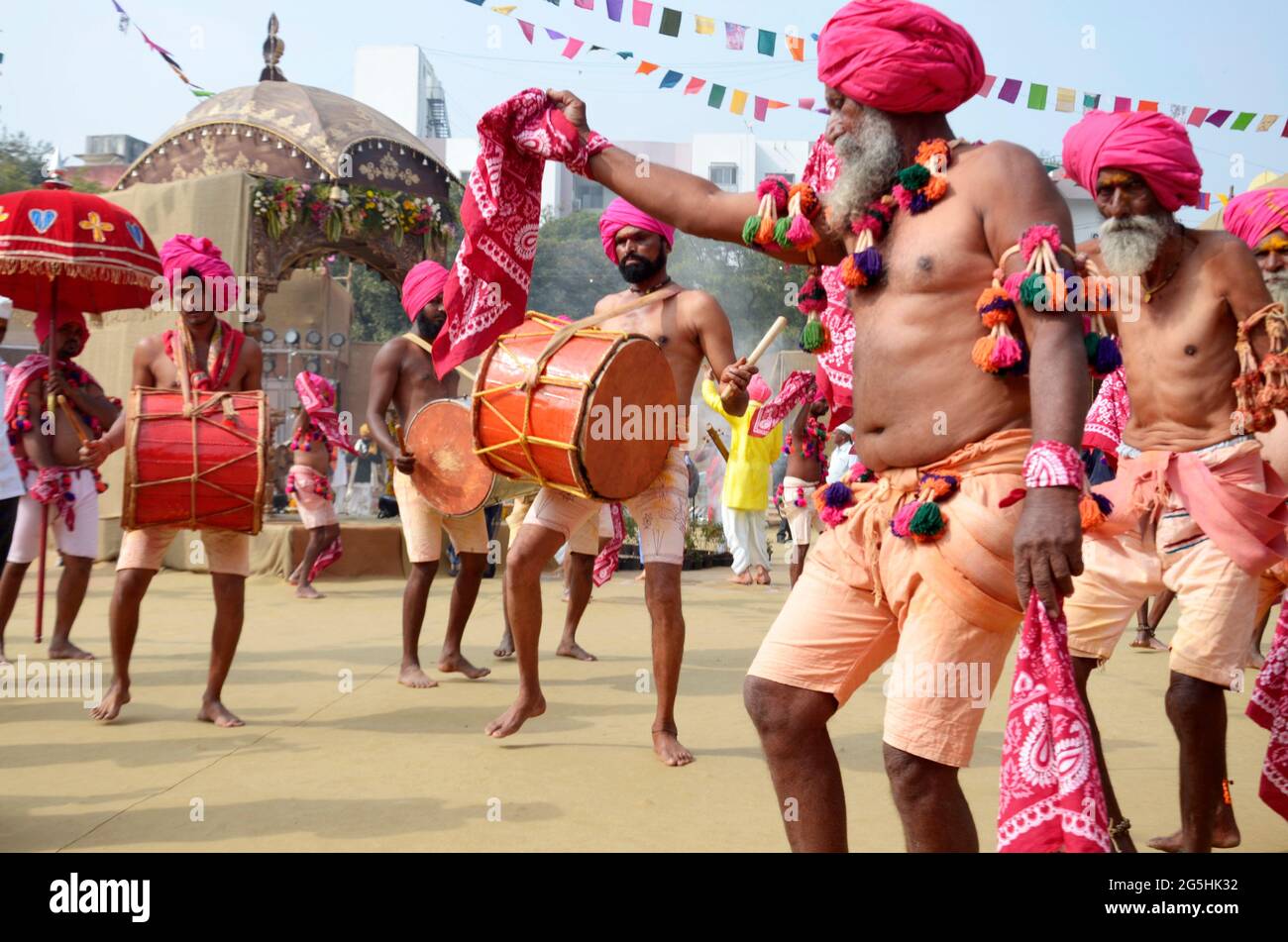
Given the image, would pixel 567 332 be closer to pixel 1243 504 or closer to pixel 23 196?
pixel 1243 504

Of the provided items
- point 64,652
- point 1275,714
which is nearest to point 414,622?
point 64,652

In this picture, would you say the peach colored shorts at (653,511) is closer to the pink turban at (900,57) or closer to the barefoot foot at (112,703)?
the barefoot foot at (112,703)

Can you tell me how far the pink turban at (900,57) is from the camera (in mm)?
2891

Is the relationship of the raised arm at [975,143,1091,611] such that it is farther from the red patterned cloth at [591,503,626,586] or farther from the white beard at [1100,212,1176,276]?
the red patterned cloth at [591,503,626,586]

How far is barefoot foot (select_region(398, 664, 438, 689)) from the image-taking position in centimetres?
676

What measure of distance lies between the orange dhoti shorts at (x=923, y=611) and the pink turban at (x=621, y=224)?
2.97 meters

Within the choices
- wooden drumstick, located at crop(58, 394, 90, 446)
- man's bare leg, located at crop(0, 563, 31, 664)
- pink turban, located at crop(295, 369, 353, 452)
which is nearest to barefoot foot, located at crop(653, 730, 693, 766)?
wooden drumstick, located at crop(58, 394, 90, 446)

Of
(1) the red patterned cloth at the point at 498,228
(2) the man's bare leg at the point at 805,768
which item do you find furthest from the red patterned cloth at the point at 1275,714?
(1) the red patterned cloth at the point at 498,228

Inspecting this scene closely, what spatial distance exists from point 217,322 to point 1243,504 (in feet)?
15.4

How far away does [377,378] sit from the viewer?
7.25 meters

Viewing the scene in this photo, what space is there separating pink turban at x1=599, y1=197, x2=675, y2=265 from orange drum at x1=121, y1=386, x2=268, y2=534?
1.83 meters

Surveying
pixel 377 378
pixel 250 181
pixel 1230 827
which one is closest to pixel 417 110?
pixel 250 181

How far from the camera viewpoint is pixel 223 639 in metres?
5.71
